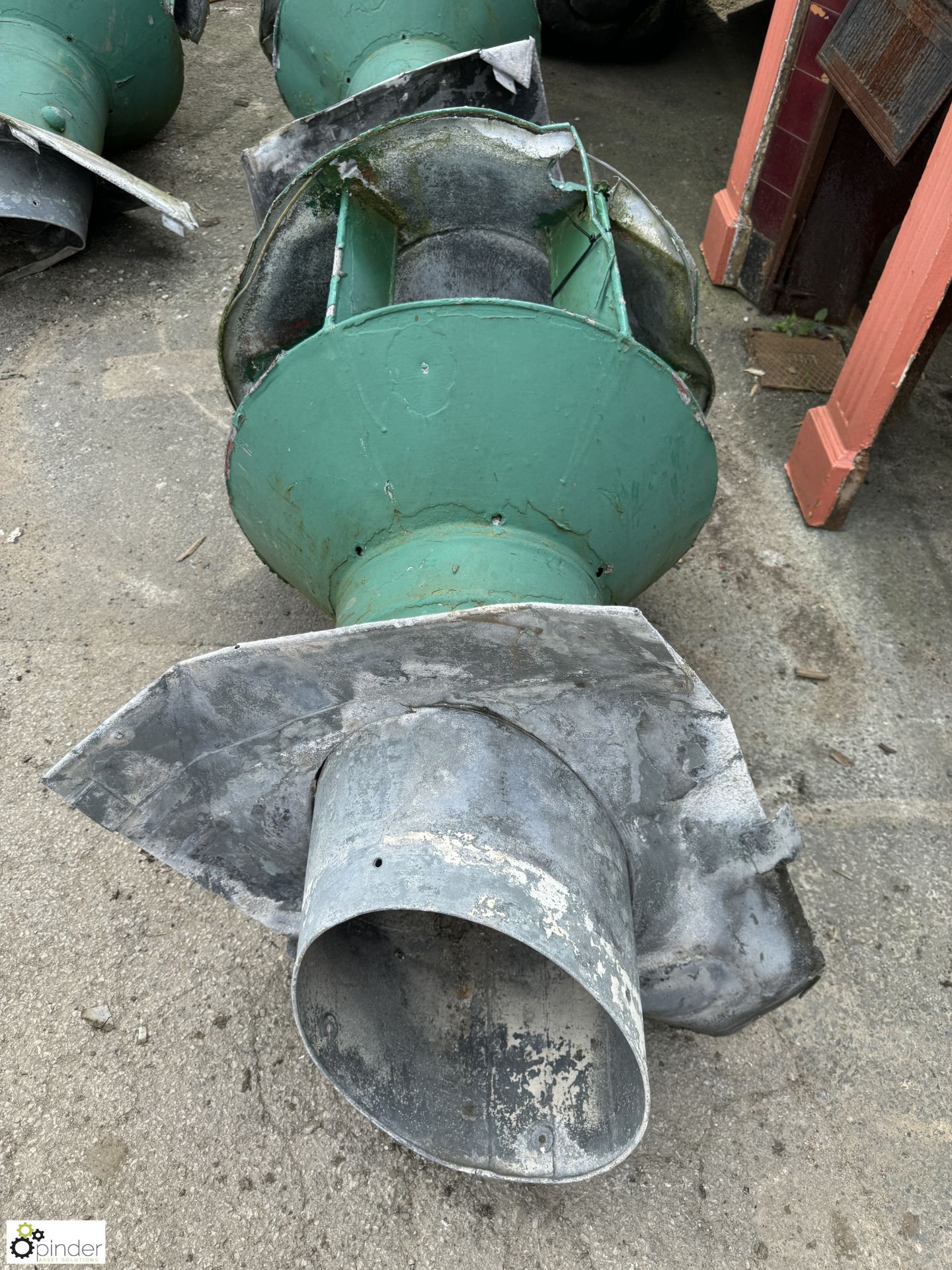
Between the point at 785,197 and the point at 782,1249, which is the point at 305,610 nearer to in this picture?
the point at 782,1249

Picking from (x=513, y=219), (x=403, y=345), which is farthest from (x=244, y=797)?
(x=513, y=219)

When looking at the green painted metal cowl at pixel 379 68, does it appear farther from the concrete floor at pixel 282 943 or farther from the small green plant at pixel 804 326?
the small green plant at pixel 804 326

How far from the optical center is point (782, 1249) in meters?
2.06

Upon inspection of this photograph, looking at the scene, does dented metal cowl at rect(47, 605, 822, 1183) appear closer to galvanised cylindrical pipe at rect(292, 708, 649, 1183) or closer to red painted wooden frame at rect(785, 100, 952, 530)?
galvanised cylindrical pipe at rect(292, 708, 649, 1183)

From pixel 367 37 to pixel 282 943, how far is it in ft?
11.4

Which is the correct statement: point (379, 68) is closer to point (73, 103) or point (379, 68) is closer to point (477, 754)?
point (73, 103)

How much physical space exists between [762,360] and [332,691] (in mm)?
3323

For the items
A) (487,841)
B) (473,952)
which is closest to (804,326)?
(473,952)

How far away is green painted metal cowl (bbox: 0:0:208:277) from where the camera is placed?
3.96 meters

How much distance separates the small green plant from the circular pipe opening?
3504 millimetres

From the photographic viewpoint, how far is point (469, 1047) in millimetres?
1973

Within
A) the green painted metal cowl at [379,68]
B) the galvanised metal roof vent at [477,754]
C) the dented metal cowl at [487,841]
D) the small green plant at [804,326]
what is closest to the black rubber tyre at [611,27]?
the green painted metal cowl at [379,68]
